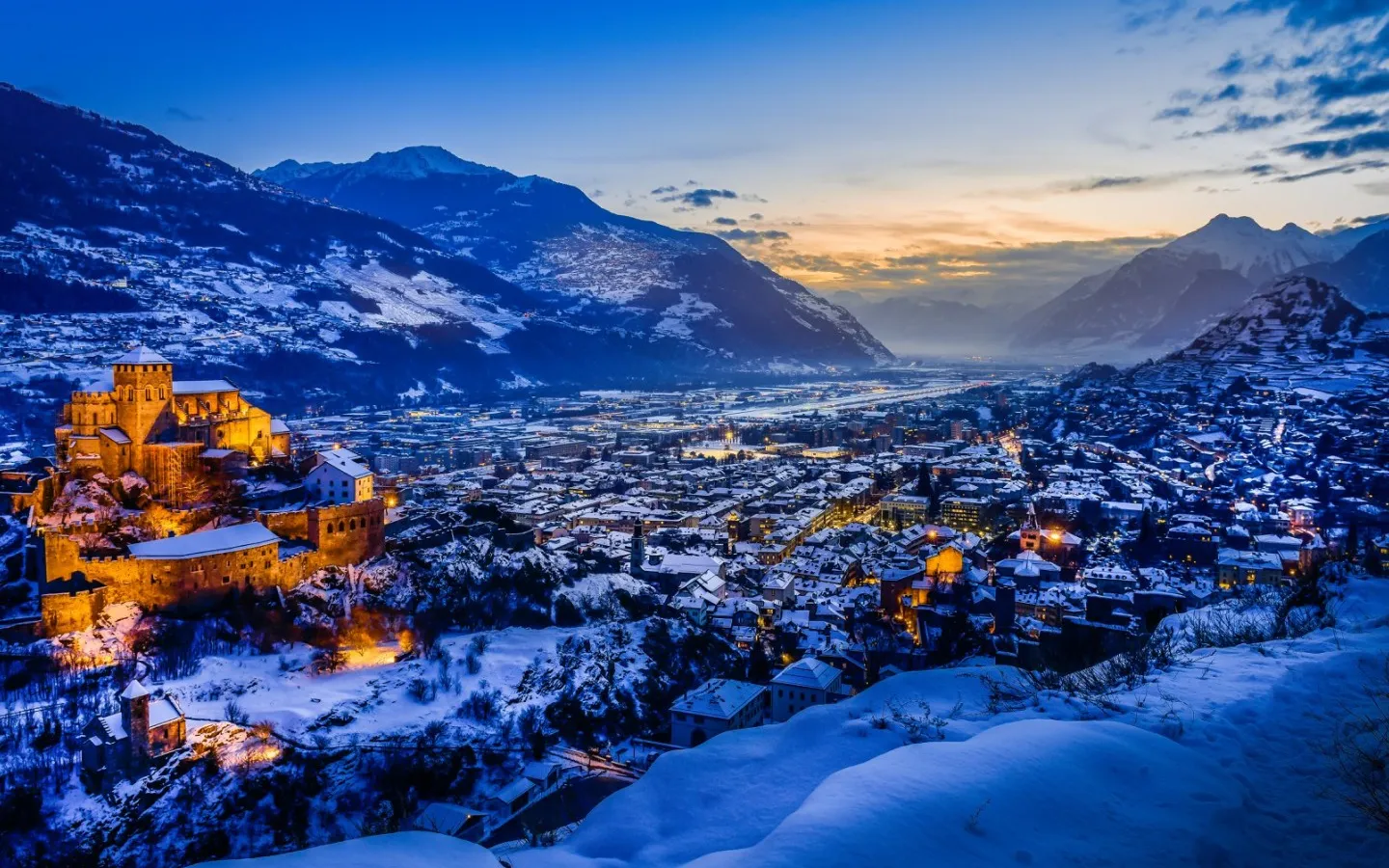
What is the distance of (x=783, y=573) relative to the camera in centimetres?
3747

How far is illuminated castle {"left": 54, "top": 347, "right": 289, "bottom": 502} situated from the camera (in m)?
26.5

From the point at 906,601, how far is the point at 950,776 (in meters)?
28.4

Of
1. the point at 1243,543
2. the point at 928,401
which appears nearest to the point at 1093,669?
the point at 1243,543

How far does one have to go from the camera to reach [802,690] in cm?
2098

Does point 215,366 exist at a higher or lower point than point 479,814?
higher

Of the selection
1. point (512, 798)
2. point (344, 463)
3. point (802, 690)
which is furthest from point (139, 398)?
point (802, 690)

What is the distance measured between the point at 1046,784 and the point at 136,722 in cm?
1913

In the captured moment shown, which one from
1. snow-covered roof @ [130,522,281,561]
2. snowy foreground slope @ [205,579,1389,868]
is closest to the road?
snow-covered roof @ [130,522,281,561]

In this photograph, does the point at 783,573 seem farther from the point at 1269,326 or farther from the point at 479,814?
the point at 1269,326

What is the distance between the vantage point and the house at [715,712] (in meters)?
20.2

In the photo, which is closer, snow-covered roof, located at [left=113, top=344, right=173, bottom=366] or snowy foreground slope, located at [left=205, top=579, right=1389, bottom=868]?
snowy foreground slope, located at [left=205, top=579, right=1389, bottom=868]

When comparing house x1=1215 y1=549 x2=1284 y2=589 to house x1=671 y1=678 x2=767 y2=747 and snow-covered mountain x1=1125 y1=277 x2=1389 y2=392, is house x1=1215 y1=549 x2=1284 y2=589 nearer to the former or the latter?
house x1=671 y1=678 x2=767 y2=747

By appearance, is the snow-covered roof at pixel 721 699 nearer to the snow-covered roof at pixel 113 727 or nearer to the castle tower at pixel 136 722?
the castle tower at pixel 136 722

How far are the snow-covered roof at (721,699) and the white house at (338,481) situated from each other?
42.8 feet
